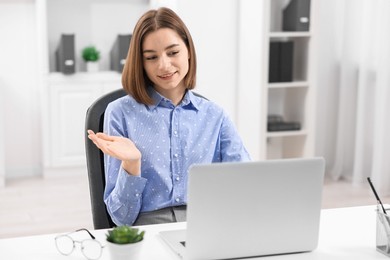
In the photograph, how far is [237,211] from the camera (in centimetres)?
138

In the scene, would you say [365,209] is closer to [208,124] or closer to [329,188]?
[208,124]

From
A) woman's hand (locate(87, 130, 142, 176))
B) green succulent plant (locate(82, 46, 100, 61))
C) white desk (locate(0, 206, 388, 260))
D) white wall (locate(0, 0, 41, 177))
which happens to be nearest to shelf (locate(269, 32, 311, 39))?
green succulent plant (locate(82, 46, 100, 61))

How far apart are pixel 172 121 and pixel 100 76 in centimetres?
270

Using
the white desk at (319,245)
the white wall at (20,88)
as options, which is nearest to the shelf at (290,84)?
the white wall at (20,88)

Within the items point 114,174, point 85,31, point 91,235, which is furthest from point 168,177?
point 85,31

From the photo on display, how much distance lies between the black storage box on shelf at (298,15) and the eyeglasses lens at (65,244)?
2.90 metres

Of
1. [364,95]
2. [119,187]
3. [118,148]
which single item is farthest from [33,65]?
[118,148]

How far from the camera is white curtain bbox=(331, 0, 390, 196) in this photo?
4.06m

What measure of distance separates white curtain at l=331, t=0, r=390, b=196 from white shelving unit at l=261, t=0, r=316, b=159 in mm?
299

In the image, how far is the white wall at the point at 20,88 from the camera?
14.6ft

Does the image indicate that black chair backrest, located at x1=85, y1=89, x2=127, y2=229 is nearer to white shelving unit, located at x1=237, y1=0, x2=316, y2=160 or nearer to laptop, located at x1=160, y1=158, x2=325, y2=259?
laptop, located at x1=160, y1=158, x2=325, y2=259

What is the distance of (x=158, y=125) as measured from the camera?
1.85 metres

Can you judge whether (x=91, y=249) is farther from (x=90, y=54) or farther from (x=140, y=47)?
(x=90, y=54)

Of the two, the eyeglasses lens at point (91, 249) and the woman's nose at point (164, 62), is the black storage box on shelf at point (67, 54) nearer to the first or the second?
the woman's nose at point (164, 62)
